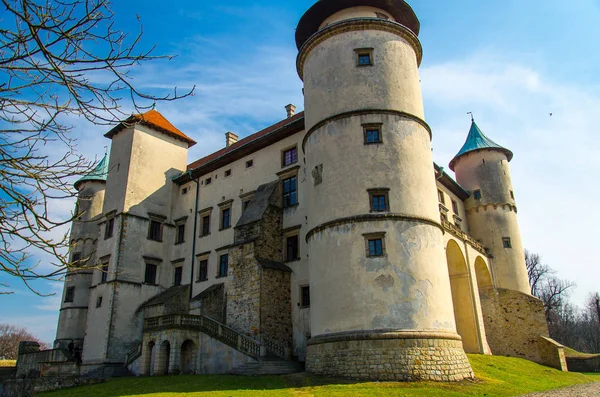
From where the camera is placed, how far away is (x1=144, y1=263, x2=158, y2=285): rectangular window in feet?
99.2

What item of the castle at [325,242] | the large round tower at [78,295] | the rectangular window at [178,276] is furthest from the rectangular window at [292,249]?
the large round tower at [78,295]

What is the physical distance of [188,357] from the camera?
2227cm

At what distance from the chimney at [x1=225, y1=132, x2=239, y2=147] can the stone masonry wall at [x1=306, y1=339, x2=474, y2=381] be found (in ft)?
75.0

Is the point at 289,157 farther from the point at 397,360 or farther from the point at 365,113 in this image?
the point at 397,360

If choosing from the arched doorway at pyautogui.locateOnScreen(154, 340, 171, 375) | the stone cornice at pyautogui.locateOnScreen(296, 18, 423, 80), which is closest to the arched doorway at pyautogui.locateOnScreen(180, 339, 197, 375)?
the arched doorway at pyautogui.locateOnScreen(154, 340, 171, 375)

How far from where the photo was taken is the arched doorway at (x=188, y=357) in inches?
858

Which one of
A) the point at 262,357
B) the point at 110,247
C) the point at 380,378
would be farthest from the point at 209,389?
the point at 110,247

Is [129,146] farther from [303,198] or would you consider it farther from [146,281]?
[303,198]

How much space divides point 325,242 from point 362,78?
7523mm

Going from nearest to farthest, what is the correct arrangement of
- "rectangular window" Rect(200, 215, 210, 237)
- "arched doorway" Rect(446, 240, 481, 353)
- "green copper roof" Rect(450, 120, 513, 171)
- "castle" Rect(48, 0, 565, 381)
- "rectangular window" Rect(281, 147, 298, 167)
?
1. "castle" Rect(48, 0, 565, 381)
2. "arched doorway" Rect(446, 240, 481, 353)
3. "rectangular window" Rect(281, 147, 298, 167)
4. "rectangular window" Rect(200, 215, 210, 237)
5. "green copper roof" Rect(450, 120, 513, 171)

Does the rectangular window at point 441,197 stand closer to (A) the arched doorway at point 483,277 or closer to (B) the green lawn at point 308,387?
(A) the arched doorway at point 483,277

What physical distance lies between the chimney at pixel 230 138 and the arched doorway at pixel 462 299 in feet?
60.9

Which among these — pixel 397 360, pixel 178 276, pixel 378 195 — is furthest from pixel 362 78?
pixel 178 276

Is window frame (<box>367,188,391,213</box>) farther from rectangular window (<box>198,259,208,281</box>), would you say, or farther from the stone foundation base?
rectangular window (<box>198,259,208,281</box>)
